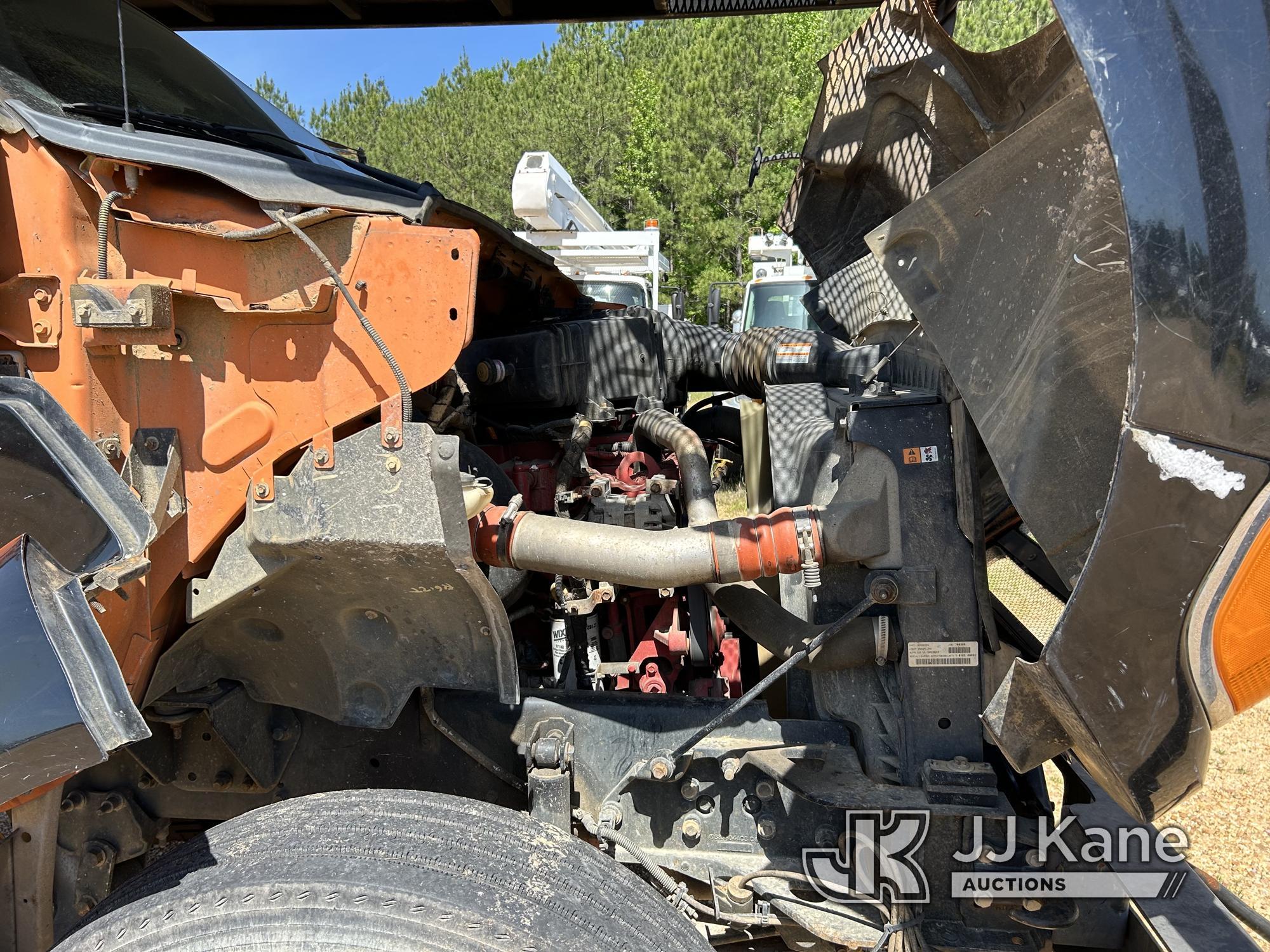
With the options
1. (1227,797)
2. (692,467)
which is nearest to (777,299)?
(1227,797)

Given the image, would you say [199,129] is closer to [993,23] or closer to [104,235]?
[104,235]

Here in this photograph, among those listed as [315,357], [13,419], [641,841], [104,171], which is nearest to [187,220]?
[104,171]

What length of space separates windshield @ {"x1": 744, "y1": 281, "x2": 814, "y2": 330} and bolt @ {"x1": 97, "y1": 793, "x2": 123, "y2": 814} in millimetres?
11373

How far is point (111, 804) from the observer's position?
213 cm

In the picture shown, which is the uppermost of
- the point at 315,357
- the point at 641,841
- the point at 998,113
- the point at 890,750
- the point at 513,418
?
the point at 998,113

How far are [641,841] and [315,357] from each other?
1322mm

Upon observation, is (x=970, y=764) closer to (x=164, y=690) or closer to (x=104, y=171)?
(x=164, y=690)

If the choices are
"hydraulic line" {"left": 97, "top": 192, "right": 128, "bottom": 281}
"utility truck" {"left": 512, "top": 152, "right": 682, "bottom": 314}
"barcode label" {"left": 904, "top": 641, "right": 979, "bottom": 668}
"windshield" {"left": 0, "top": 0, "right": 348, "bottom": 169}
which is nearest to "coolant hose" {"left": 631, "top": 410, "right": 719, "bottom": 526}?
"barcode label" {"left": 904, "top": 641, "right": 979, "bottom": 668}

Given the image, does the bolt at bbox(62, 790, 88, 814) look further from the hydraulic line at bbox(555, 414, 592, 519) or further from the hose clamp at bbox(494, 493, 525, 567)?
the hydraulic line at bbox(555, 414, 592, 519)

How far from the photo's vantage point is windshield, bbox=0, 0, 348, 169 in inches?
72.3

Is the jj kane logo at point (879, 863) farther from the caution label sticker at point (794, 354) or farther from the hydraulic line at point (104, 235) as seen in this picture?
the hydraulic line at point (104, 235)

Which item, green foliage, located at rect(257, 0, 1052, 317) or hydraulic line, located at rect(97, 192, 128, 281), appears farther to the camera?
green foliage, located at rect(257, 0, 1052, 317)

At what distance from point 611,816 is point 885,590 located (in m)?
0.81

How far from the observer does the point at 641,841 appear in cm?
204
